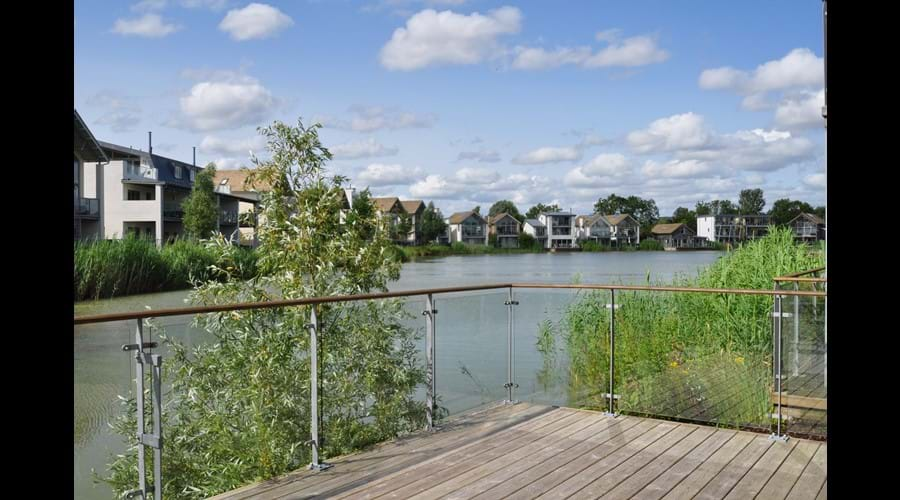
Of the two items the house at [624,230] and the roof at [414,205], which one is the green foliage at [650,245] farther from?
the roof at [414,205]

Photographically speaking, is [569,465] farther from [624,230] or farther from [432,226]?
[624,230]

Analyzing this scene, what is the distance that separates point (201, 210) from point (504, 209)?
39484 mm

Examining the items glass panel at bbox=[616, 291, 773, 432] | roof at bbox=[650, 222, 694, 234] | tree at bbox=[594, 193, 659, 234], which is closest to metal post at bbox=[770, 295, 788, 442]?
glass panel at bbox=[616, 291, 773, 432]

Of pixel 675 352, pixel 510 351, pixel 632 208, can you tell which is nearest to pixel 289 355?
pixel 510 351

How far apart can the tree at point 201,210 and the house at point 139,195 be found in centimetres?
94

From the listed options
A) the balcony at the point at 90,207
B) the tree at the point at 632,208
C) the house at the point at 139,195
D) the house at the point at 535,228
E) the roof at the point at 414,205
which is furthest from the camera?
the house at the point at 535,228

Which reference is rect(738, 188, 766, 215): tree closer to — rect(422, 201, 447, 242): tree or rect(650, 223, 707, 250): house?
rect(650, 223, 707, 250): house

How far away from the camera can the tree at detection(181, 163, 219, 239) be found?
90.8 feet

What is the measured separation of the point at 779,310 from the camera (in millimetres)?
4391

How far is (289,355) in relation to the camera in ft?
16.1

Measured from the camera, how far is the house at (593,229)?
48.4 metres

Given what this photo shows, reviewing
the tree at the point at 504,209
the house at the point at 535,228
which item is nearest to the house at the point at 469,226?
the tree at the point at 504,209
